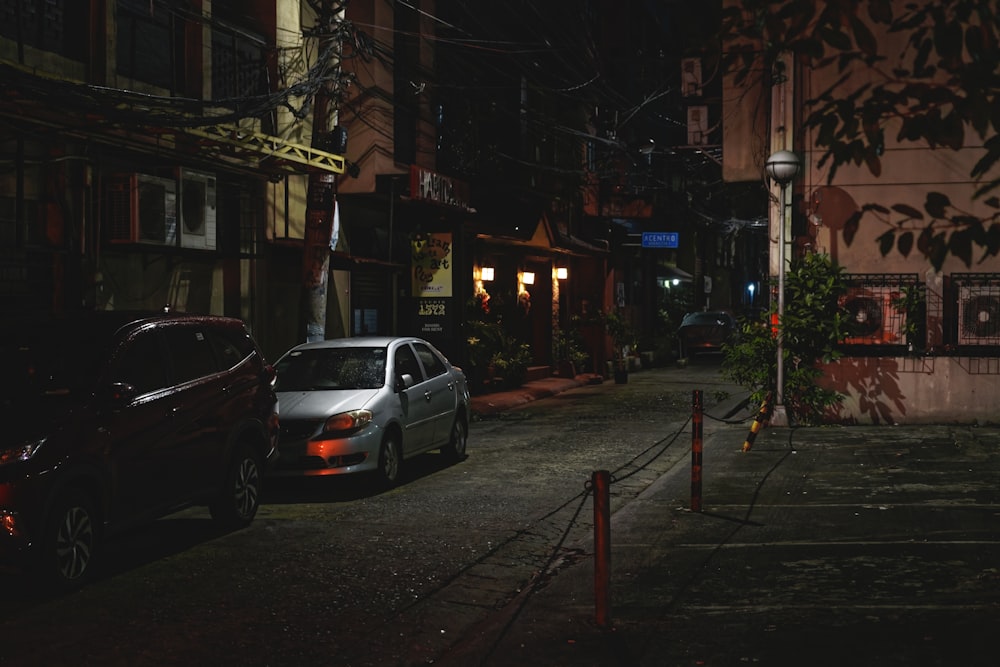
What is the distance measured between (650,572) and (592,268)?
2946 centimetres

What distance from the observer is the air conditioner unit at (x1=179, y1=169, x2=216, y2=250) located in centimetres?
1659

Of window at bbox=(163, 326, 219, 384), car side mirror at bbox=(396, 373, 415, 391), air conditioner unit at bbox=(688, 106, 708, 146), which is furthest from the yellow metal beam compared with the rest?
air conditioner unit at bbox=(688, 106, 708, 146)

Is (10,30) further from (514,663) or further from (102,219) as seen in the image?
(514,663)

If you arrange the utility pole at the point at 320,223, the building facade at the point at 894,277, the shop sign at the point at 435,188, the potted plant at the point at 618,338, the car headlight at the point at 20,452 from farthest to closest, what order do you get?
the potted plant at the point at 618,338
the shop sign at the point at 435,188
the building facade at the point at 894,277
the utility pole at the point at 320,223
the car headlight at the point at 20,452

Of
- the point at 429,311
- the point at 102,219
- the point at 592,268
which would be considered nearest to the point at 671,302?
the point at 592,268

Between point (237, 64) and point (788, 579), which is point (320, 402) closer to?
point (788, 579)

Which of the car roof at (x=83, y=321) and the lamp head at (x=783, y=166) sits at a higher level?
the lamp head at (x=783, y=166)

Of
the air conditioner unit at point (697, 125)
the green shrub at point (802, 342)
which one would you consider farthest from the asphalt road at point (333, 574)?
the air conditioner unit at point (697, 125)

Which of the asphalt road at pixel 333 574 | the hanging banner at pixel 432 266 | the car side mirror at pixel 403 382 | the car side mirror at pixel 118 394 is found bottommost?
the asphalt road at pixel 333 574

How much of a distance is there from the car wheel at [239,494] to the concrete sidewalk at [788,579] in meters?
3.26

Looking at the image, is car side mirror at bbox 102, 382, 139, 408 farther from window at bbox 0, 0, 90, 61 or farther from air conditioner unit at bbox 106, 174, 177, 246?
air conditioner unit at bbox 106, 174, 177, 246

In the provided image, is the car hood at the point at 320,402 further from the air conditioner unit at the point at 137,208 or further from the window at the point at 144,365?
the air conditioner unit at the point at 137,208

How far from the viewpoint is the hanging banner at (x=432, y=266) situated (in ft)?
80.1

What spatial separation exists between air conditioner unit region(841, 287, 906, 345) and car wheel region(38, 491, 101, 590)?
13.2 m
